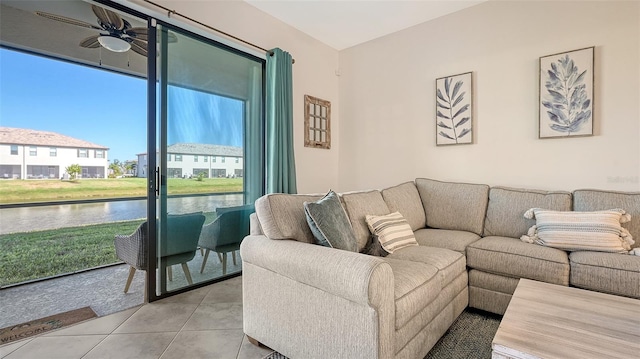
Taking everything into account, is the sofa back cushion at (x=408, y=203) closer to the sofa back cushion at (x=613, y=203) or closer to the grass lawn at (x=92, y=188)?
the sofa back cushion at (x=613, y=203)

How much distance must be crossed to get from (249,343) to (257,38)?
2.70m

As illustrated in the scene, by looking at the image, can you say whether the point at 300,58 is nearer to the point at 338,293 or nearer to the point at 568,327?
the point at 338,293

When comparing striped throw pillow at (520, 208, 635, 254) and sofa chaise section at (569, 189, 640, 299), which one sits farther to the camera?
striped throw pillow at (520, 208, 635, 254)

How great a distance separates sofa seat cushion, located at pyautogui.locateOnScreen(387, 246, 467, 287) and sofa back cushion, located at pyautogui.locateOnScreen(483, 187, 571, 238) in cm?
65

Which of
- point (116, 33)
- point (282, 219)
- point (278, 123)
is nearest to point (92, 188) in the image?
point (116, 33)

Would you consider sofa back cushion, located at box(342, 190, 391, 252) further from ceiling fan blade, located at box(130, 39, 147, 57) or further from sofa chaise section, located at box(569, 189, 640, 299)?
ceiling fan blade, located at box(130, 39, 147, 57)

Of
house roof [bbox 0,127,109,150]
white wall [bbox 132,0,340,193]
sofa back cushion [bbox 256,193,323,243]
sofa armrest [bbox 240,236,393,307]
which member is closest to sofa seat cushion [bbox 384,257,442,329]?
sofa armrest [bbox 240,236,393,307]

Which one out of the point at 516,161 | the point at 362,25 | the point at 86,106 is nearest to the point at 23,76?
the point at 86,106

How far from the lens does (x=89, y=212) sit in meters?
4.57

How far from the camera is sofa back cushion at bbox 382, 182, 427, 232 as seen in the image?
2502 mm

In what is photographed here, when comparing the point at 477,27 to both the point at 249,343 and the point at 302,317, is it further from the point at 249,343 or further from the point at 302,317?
the point at 249,343

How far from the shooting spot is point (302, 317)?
4.52 feet

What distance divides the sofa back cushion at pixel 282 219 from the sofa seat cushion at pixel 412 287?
0.54m

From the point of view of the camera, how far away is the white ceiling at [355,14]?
2795 mm
